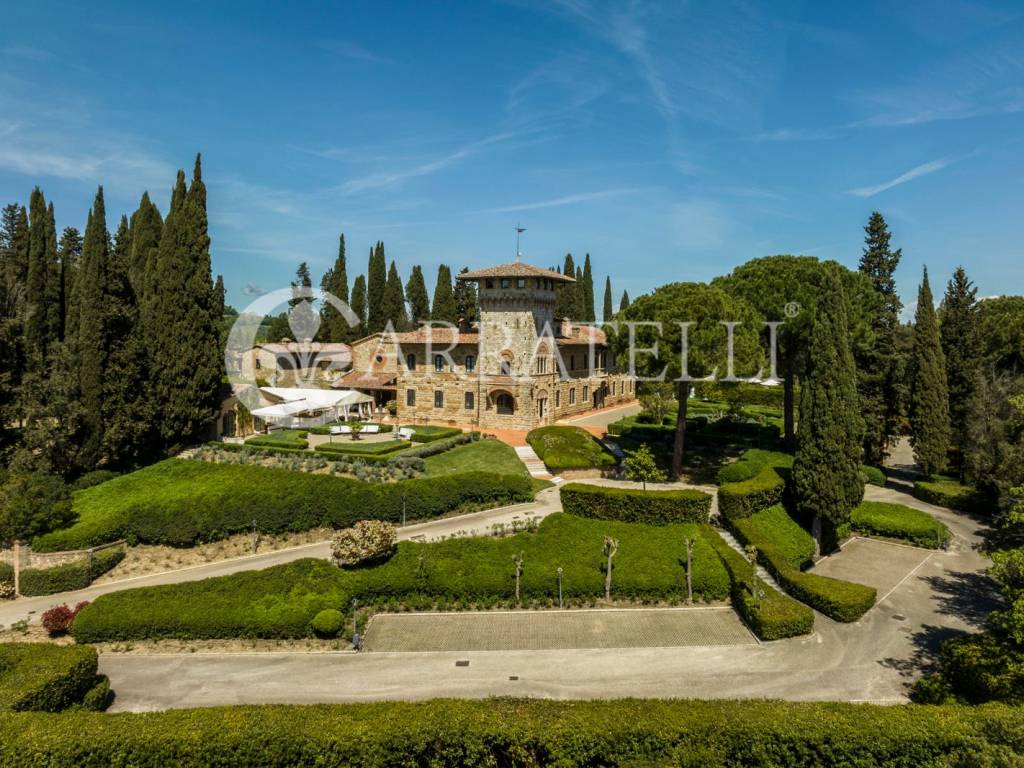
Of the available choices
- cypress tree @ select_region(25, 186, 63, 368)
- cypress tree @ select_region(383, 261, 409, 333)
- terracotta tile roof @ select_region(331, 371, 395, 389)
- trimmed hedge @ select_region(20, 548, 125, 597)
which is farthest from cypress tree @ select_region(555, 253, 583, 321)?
trimmed hedge @ select_region(20, 548, 125, 597)

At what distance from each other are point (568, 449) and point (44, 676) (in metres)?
27.8

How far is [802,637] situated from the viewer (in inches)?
746

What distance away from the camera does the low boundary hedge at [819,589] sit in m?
19.9

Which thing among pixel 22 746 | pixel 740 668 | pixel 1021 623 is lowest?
pixel 740 668

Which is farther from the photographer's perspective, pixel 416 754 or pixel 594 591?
pixel 594 591

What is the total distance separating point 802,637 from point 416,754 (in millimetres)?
13350

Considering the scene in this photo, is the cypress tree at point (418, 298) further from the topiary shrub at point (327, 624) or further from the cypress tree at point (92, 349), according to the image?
the topiary shrub at point (327, 624)

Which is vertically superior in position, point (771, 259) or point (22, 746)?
point (771, 259)

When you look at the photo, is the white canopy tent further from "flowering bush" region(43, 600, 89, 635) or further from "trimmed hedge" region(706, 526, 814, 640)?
"trimmed hedge" region(706, 526, 814, 640)

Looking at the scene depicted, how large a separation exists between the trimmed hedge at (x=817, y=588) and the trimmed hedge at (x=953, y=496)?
1571cm

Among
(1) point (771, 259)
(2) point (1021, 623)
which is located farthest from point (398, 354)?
(2) point (1021, 623)

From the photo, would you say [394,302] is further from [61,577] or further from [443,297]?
[61,577]

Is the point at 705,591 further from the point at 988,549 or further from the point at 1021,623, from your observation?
the point at 988,549

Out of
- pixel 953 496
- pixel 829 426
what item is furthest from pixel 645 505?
pixel 953 496
